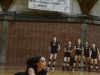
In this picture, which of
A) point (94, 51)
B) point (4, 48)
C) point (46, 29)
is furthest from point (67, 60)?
point (4, 48)

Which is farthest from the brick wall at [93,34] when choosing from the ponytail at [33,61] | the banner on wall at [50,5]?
the ponytail at [33,61]

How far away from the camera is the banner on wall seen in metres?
23.2

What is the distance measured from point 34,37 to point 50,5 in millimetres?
3232

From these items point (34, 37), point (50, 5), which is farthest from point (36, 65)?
point (34, 37)

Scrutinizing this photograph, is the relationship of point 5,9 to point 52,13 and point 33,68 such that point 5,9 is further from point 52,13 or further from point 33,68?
point 33,68

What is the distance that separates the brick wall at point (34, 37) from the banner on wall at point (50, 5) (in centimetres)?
149

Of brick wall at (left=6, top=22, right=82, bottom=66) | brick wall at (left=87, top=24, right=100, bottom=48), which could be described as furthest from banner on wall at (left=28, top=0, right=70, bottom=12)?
brick wall at (left=87, top=24, right=100, bottom=48)

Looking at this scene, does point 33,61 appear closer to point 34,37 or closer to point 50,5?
point 50,5

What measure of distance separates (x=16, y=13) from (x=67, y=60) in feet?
21.1

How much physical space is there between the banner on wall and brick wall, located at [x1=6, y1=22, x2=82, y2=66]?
1.49 m

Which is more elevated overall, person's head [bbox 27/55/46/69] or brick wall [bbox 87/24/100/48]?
person's head [bbox 27/55/46/69]

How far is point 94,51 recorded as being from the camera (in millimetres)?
19984

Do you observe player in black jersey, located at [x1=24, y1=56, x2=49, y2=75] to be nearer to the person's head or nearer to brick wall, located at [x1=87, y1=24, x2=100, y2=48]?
the person's head

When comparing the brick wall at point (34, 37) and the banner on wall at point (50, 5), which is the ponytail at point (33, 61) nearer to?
the banner on wall at point (50, 5)
